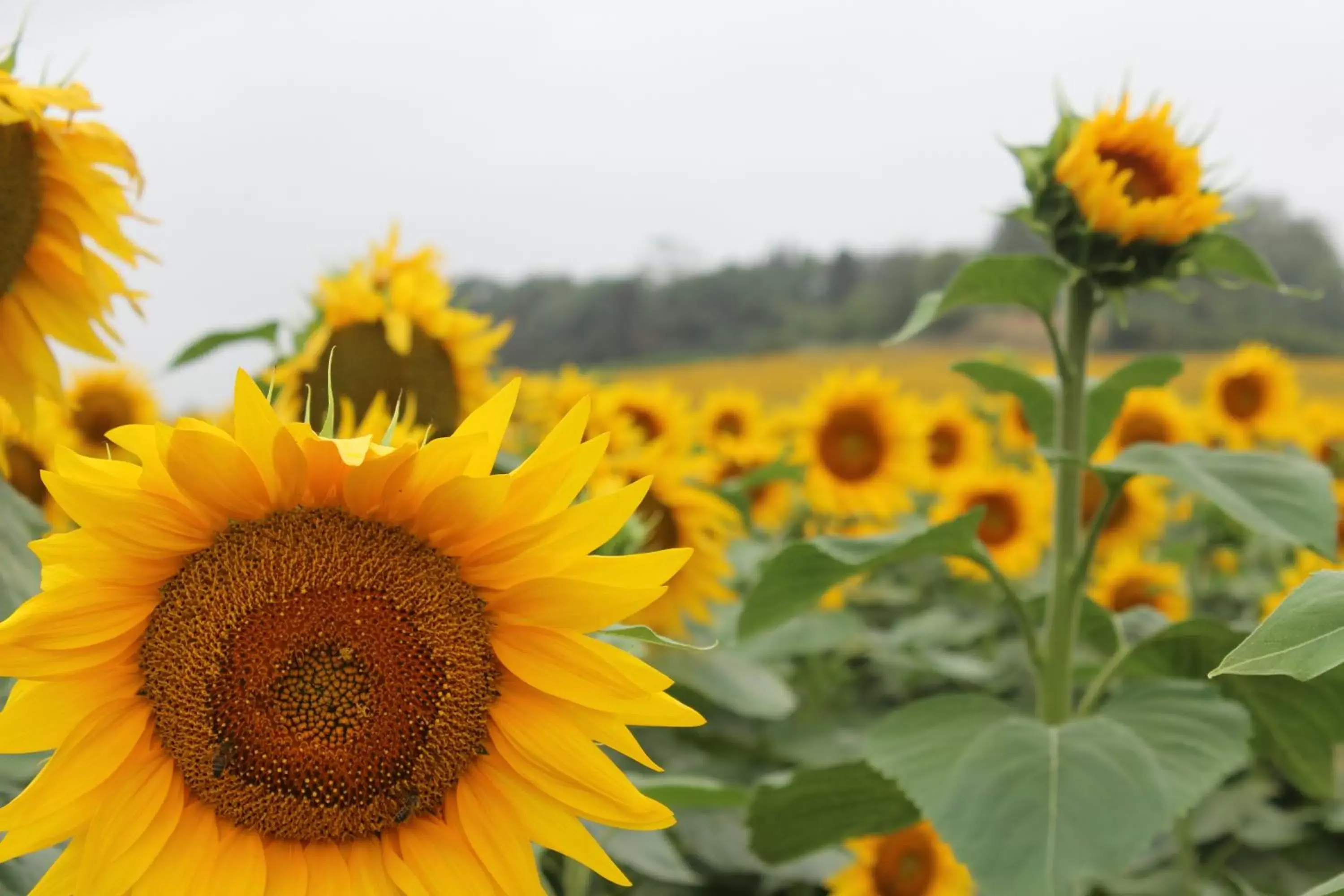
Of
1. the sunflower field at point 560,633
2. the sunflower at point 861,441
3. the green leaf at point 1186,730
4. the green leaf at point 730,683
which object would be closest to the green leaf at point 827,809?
the sunflower field at point 560,633

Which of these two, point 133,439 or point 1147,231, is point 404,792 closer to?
point 133,439

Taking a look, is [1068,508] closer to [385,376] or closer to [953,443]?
[385,376]

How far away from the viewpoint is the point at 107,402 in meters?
3.84

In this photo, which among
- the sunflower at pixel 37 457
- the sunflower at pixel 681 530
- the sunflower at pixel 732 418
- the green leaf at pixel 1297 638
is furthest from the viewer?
the sunflower at pixel 732 418

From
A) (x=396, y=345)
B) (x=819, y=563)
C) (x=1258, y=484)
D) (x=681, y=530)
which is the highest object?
(x=1258, y=484)

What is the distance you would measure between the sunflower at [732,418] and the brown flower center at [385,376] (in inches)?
76.3

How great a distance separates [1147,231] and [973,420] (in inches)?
125

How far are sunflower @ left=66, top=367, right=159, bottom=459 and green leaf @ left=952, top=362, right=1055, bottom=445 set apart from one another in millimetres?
2842

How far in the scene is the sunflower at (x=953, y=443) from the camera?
4668 millimetres

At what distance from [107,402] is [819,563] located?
116 inches

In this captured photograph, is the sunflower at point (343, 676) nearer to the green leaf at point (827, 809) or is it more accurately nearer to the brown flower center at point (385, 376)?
the green leaf at point (827, 809)

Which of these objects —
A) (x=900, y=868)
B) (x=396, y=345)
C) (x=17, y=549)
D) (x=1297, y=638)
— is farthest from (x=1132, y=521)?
(x=17, y=549)

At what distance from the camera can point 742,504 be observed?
10.1ft

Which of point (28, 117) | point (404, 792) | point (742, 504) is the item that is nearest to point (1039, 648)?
point (404, 792)
